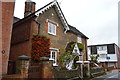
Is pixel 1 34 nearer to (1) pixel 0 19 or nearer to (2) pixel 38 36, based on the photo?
(1) pixel 0 19

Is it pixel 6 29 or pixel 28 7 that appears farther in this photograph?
pixel 28 7

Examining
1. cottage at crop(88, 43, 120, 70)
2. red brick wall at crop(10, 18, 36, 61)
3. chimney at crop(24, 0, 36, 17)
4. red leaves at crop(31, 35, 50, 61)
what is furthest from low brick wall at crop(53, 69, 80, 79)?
cottage at crop(88, 43, 120, 70)

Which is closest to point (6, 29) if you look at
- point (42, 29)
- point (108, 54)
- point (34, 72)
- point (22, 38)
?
point (22, 38)

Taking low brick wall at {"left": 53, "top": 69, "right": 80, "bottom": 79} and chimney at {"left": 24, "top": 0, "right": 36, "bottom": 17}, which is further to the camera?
chimney at {"left": 24, "top": 0, "right": 36, "bottom": 17}

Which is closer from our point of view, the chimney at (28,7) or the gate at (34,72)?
the gate at (34,72)

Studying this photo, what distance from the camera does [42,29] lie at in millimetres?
14477

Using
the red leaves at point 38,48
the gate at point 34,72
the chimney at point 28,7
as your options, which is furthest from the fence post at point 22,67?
the chimney at point 28,7

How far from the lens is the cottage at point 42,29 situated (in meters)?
13.3

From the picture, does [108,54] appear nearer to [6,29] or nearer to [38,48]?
[38,48]

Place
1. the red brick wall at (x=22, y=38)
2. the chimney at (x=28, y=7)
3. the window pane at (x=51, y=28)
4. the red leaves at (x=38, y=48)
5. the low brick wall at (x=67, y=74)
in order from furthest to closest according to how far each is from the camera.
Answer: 1. the chimney at (x=28, y=7)
2. the window pane at (x=51, y=28)
3. the red brick wall at (x=22, y=38)
4. the red leaves at (x=38, y=48)
5. the low brick wall at (x=67, y=74)

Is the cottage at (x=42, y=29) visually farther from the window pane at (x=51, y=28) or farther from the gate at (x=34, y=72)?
the gate at (x=34, y=72)

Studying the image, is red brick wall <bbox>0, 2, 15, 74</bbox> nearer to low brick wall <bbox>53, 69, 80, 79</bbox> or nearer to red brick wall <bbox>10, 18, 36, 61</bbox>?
red brick wall <bbox>10, 18, 36, 61</bbox>

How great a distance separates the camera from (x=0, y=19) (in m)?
9.44

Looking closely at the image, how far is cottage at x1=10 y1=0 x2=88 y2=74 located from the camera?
13.3 metres
